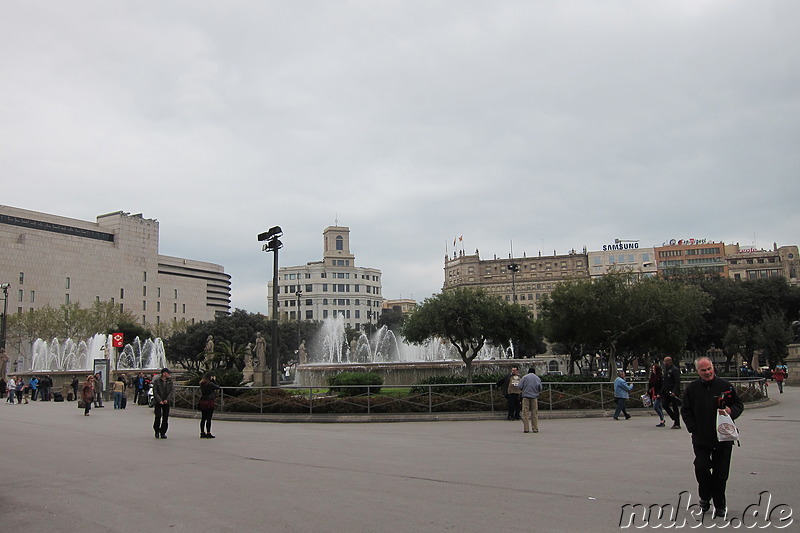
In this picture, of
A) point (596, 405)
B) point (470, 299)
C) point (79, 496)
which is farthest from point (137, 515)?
point (470, 299)

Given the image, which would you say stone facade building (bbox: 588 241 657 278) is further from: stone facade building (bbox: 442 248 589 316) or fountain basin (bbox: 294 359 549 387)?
fountain basin (bbox: 294 359 549 387)

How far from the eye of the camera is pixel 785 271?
119 meters

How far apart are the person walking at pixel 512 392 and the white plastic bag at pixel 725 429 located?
11.0m

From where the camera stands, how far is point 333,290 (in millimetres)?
154125

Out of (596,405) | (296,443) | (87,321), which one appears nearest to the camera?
(296,443)

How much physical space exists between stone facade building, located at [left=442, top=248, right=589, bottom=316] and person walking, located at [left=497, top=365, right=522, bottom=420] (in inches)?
4888

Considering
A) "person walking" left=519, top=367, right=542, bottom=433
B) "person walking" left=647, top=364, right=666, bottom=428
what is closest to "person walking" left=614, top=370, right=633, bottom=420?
"person walking" left=647, top=364, right=666, bottom=428

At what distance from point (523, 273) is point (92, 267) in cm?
9007

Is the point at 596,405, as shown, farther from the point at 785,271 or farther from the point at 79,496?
the point at 785,271

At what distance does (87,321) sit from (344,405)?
71.2m

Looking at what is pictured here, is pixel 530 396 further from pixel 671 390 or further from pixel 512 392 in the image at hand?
pixel 671 390

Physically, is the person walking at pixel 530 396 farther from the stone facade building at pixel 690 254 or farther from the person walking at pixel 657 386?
the stone facade building at pixel 690 254

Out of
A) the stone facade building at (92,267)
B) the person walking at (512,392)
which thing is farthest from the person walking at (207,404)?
the stone facade building at (92,267)

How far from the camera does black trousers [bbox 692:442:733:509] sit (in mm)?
6582
